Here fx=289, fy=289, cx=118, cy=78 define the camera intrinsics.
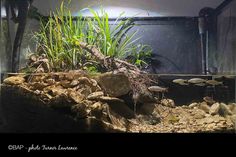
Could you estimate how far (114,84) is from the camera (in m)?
1.16

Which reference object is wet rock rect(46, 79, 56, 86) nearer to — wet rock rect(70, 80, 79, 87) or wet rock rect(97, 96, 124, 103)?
wet rock rect(70, 80, 79, 87)

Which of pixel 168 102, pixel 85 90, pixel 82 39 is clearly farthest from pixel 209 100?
pixel 82 39

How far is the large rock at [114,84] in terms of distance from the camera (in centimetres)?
115

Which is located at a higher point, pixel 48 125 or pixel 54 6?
pixel 54 6

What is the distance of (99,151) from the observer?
41.4 inches

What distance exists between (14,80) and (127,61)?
1.54 feet

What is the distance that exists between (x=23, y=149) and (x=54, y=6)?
609 mm

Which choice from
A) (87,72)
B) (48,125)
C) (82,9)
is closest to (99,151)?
(48,125)

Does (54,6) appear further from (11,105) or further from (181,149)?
(181,149)

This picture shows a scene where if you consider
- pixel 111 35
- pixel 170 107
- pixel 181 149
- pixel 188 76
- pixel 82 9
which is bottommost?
pixel 181 149

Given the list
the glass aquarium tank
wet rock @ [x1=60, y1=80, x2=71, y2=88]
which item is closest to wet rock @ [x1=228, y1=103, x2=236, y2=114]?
the glass aquarium tank

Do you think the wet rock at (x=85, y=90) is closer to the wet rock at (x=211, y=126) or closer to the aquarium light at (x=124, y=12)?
the aquarium light at (x=124, y=12)

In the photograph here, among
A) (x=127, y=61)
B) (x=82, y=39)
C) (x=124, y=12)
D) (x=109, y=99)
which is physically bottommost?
(x=109, y=99)

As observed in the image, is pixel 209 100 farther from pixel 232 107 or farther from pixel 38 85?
pixel 38 85
